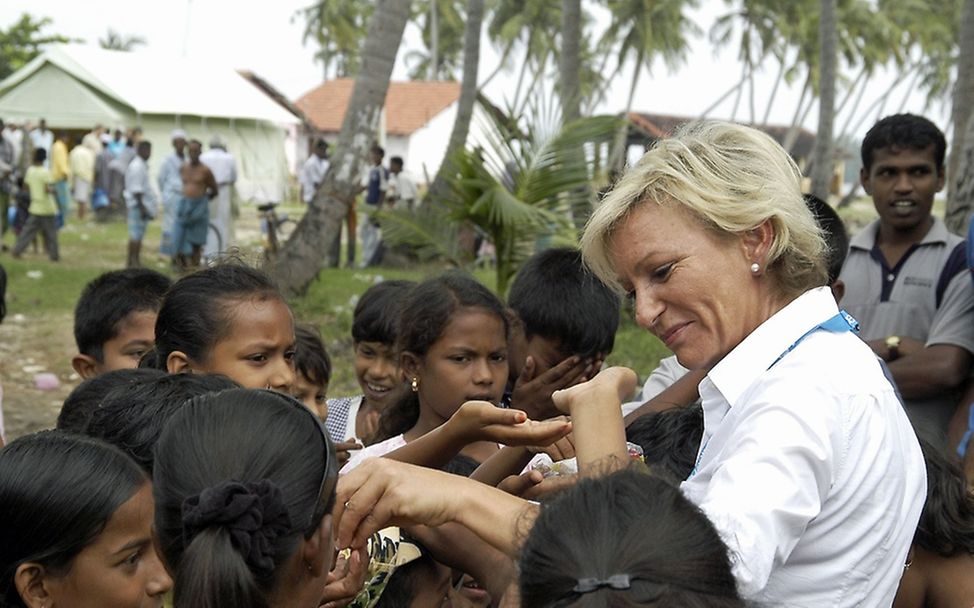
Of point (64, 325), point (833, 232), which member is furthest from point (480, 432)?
point (64, 325)

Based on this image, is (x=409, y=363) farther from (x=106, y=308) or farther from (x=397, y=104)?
(x=397, y=104)

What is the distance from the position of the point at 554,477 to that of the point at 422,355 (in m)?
1.45

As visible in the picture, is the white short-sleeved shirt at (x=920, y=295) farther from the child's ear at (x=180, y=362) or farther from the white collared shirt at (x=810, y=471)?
the child's ear at (x=180, y=362)

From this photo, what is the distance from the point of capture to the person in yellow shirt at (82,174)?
25531 mm

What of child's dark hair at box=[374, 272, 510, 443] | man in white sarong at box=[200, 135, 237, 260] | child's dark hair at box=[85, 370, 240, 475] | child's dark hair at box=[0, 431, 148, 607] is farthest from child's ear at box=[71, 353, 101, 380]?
man in white sarong at box=[200, 135, 237, 260]

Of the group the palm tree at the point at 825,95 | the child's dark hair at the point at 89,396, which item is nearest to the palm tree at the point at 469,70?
the palm tree at the point at 825,95

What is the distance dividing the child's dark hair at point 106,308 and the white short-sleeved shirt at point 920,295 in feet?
9.29

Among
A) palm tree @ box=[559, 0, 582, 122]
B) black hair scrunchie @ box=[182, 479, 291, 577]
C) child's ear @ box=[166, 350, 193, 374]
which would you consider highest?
palm tree @ box=[559, 0, 582, 122]

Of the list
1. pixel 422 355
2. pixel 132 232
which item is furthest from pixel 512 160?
pixel 132 232

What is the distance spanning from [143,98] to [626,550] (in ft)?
105

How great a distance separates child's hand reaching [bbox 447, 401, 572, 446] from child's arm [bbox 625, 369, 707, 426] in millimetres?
1417

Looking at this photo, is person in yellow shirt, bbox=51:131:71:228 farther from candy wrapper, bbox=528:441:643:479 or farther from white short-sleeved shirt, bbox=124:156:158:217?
candy wrapper, bbox=528:441:643:479

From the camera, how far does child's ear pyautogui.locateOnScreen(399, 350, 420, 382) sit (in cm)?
384

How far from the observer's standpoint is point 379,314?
4.65 meters
